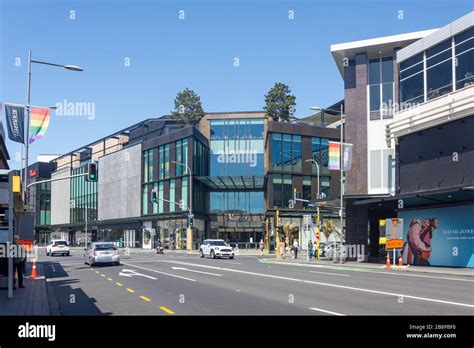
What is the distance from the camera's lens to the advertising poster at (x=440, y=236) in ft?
102

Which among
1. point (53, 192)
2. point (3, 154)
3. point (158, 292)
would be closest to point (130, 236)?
point (53, 192)

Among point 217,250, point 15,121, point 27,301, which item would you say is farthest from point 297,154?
point 27,301

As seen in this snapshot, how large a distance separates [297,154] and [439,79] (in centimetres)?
4394

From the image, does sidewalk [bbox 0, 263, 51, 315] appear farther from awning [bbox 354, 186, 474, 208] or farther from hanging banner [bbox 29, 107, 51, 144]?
awning [bbox 354, 186, 474, 208]

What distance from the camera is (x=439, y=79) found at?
113ft

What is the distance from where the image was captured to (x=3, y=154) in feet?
98.8

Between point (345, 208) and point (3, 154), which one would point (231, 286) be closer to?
point (3, 154)

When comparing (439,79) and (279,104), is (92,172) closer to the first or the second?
(439,79)

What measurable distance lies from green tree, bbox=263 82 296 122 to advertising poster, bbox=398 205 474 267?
2082 inches

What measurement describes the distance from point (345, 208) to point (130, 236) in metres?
49.3

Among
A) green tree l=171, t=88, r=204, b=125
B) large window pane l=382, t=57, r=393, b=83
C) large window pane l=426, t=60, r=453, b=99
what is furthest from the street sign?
green tree l=171, t=88, r=204, b=125
